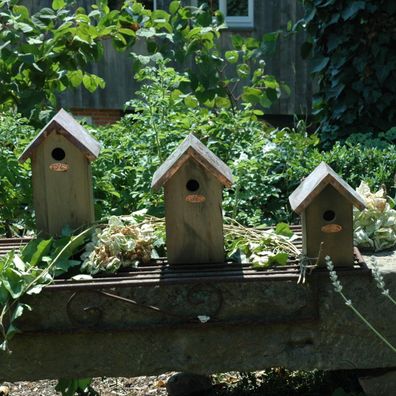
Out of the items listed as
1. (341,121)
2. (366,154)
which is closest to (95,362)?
(366,154)

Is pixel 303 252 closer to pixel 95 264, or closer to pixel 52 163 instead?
pixel 95 264

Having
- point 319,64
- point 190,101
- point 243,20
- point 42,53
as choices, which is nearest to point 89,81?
point 42,53

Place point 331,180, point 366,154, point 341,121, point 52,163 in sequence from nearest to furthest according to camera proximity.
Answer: point 331,180 → point 52,163 → point 366,154 → point 341,121

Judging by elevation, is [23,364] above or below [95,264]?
below

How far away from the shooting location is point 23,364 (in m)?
3.02

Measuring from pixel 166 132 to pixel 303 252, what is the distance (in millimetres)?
1596

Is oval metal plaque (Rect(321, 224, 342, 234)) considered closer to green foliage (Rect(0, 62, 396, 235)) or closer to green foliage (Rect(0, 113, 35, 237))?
green foliage (Rect(0, 62, 396, 235))

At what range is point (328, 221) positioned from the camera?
9.73ft

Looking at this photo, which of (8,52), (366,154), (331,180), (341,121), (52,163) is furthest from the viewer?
(341,121)

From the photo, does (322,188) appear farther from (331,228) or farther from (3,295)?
(3,295)

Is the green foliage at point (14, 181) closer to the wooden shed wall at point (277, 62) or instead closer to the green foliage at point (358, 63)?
the green foliage at point (358, 63)

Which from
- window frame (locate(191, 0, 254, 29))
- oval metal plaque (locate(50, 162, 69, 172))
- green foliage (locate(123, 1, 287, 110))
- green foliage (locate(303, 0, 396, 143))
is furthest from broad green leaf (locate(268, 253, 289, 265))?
window frame (locate(191, 0, 254, 29))

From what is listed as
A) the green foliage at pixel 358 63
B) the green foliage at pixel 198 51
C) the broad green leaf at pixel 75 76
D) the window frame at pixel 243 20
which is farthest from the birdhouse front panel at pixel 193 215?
the window frame at pixel 243 20

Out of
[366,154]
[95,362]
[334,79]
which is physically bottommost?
[95,362]
